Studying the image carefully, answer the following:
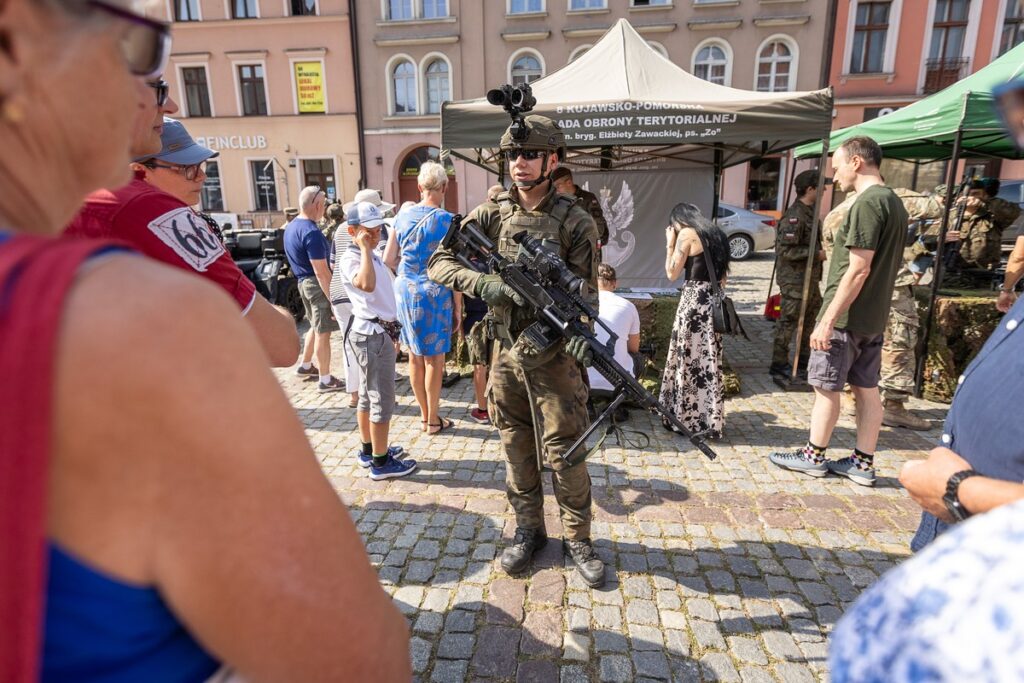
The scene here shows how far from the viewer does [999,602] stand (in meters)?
0.58

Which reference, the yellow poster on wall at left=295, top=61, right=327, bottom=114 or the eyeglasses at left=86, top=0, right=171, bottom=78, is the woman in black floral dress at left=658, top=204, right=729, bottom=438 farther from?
the yellow poster on wall at left=295, top=61, right=327, bottom=114

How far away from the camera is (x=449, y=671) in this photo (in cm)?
220

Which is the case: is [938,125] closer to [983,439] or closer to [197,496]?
[983,439]

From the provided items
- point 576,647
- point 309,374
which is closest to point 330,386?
point 309,374

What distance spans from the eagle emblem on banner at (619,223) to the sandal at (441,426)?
4972 millimetres

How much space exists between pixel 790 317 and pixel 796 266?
0.57 meters

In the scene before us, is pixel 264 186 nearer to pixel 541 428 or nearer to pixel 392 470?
pixel 392 470

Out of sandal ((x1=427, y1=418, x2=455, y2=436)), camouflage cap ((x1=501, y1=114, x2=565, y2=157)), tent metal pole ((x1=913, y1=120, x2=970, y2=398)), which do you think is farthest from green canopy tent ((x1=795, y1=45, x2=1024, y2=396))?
sandal ((x1=427, y1=418, x2=455, y2=436))

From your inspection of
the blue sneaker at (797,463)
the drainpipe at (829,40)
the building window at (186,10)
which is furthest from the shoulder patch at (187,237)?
the building window at (186,10)

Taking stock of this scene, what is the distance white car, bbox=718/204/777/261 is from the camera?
1536cm

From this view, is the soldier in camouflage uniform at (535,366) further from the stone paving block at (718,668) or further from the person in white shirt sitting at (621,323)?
the person in white shirt sitting at (621,323)

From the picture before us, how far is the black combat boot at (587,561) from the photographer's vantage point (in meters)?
2.67

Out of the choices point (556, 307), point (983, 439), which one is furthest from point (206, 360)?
point (556, 307)

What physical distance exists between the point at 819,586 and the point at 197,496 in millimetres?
3062
